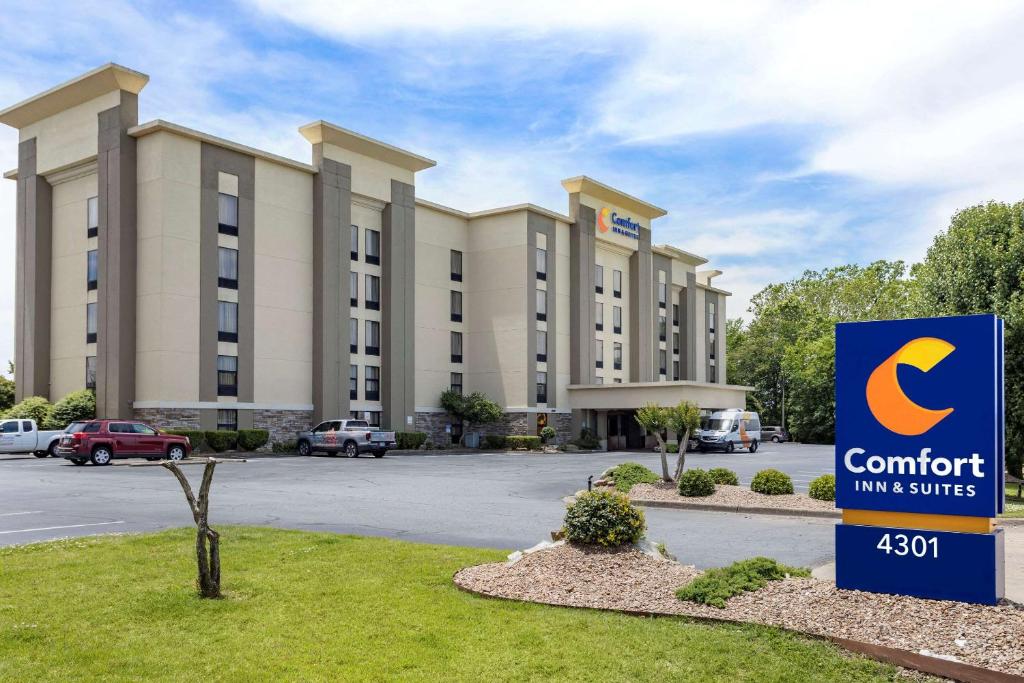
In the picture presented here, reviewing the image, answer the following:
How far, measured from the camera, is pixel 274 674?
265 inches

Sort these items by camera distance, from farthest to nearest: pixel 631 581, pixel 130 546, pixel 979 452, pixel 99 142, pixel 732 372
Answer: pixel 732 372 < pixel 99 142 < pixel 130 546 < pixel 631 581 < pixel 979 452

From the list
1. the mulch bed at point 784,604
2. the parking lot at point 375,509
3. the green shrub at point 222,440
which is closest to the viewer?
the mulch bed at point 784,604

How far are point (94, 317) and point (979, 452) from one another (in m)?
40.2

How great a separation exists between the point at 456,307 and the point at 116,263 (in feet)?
68.4

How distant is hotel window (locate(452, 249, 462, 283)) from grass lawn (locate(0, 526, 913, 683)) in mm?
44451

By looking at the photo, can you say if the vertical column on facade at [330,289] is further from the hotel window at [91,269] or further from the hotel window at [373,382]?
the hotel window at [91,269]

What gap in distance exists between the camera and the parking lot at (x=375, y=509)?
13602 mm

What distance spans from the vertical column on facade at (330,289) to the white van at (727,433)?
62.9 ft

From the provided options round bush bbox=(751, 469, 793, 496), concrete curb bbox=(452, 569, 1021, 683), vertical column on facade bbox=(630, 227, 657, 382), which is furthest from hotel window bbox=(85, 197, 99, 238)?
concrete curb bbox=(452, 569, 1021, 683)

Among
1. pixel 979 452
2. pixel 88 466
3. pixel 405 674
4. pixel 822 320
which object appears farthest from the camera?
pixel 822 320

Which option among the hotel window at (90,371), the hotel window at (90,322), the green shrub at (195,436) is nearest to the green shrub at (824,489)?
the green shrub at (195,436)

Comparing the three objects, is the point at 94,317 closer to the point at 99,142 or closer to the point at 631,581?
the point at 99,142

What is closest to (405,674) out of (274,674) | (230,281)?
(274,674)

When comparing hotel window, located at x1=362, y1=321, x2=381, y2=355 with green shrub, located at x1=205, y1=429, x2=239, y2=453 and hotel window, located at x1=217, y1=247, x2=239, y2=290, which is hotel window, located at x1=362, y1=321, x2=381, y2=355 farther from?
green shrub, located at x1=205, y1=429, x2=239, y2=453
